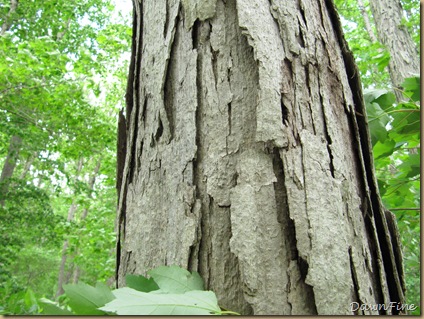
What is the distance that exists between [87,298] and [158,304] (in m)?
0.13

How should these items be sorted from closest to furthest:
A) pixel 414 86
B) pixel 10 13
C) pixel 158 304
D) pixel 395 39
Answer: pixel 158 304, pixel 414 86, pixel 395 39, pixel 10 13

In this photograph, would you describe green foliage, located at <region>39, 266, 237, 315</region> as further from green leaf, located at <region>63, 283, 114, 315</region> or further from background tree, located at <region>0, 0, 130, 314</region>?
background tree, located at <region>0, 0, 130, 314</region>

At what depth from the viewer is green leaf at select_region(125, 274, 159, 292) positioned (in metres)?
0.56

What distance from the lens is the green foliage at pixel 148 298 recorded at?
432mm

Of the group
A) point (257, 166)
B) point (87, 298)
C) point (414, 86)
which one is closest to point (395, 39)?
point (414, 86)

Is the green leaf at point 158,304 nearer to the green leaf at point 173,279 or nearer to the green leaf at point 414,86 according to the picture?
the green leaf at point 173,279

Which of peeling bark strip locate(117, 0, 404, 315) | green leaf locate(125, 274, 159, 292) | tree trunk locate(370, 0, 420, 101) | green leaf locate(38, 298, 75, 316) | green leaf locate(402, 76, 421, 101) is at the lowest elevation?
green leaf locate(38, 298, 75, 316)

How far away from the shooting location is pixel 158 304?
436mm

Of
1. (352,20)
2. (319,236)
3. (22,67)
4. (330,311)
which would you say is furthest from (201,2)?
(352,20)

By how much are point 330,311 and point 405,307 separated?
20 cm

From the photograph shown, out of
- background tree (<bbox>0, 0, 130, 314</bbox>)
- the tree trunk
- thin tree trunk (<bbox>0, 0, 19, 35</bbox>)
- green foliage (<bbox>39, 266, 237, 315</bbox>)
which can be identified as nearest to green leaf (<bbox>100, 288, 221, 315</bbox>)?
green foliage (<bbox>39, 266, 237, 315</bbox>)

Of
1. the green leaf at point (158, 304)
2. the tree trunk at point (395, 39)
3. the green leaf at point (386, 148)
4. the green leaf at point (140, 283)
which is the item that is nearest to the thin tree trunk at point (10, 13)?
the tree trunk at point (395, 39)

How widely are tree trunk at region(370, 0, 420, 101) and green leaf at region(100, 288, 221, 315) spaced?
4.28 meters

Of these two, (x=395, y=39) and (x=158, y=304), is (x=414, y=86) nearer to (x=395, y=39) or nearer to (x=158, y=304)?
(x=158, y=304)
